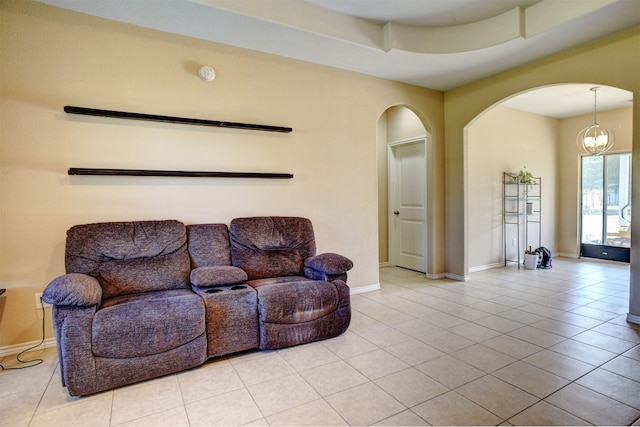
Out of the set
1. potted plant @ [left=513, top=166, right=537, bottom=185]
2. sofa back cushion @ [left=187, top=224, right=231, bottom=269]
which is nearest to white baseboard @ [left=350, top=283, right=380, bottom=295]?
sofa back cushion @ [left=187, top=224, right=231, bottom=269]

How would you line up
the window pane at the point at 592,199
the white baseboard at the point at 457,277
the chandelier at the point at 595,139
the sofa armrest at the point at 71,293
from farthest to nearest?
the window pane at the point at 592,199
the chandelier at the point at 595,139
the white baseboard at the point at 457,277
the sofa armrest at the point at 71,293

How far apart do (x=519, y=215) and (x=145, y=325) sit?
6.03 meters

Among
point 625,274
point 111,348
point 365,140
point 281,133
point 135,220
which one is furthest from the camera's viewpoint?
point 625,274

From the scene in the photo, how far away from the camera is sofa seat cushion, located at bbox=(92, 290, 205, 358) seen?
2027mm

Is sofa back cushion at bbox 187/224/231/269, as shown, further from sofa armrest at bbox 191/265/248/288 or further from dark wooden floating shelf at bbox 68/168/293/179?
dark wooden floating shelf at bbox 68/168/293/179

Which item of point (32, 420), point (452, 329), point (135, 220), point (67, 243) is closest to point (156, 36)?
point (135, 220)

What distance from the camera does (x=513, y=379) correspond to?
7.05 ft

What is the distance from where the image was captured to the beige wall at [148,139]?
256 centimetres

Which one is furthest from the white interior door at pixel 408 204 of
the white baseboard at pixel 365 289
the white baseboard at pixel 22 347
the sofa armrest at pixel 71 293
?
the white baseboard at pixel 22 347

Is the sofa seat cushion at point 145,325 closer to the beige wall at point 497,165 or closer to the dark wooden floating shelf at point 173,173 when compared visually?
the dark wooden floating shelf at point 173,173

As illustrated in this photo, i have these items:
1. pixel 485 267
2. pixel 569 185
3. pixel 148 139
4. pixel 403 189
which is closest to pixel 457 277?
pixel 485 267

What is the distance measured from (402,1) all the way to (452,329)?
294 cm

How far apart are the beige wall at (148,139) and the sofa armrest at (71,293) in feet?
2.75

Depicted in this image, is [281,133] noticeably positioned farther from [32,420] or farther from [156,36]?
[32,420]
